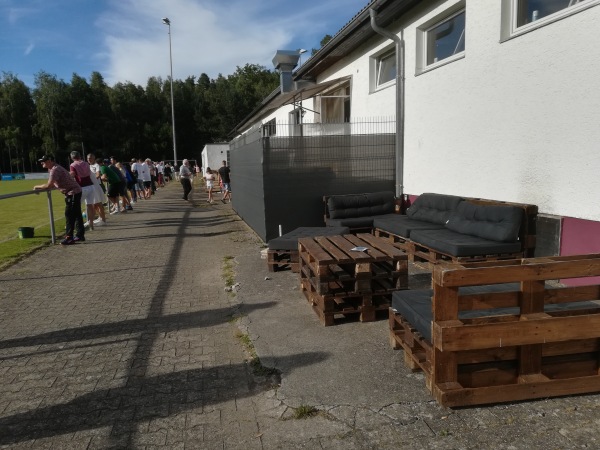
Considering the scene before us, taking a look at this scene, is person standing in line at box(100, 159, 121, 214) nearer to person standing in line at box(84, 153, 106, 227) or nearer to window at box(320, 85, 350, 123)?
person standing in line at box(84, 153, 106, 227)

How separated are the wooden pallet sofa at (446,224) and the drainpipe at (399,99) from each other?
56cm

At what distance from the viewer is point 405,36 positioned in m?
9.31

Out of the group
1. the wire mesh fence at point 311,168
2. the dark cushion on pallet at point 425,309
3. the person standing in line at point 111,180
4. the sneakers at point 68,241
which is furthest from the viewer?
the person standing in line at point 111,180

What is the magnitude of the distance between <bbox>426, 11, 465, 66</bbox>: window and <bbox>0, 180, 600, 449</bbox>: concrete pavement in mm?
5081

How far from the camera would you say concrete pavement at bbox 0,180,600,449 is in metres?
2.80

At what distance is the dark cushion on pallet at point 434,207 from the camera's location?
7441 millimetres

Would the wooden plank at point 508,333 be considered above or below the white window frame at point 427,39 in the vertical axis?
below

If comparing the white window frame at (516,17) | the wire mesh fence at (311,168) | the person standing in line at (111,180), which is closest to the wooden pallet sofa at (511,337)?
the white window frame at (516,17)

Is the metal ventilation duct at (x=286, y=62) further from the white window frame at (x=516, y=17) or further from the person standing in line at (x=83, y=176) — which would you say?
the white window frame at (x=516, y=17)

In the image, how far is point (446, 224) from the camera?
718 cm

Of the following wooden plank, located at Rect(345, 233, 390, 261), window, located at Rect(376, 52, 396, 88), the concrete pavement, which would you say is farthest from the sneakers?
window, located at Rect(376, 52, 396, 88)

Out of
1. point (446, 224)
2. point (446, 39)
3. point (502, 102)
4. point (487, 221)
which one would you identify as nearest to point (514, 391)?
point (487, 221)

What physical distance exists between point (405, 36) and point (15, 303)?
27.0 ft

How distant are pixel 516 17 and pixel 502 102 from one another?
3.73 feet
